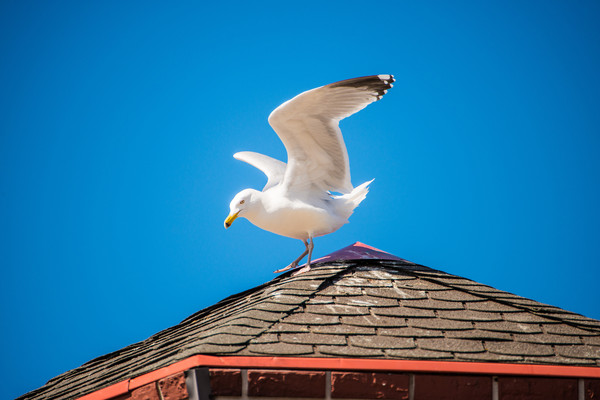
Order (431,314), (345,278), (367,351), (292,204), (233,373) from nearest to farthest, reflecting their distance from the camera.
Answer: (233,373)
(367,351)
(431,314)
(345,278)
(292,204)

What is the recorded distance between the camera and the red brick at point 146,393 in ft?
11.3

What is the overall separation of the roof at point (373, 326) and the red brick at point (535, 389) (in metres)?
0.15

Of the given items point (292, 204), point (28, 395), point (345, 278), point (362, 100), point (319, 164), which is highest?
point (362, 100)

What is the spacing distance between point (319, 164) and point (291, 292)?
2.38 metres

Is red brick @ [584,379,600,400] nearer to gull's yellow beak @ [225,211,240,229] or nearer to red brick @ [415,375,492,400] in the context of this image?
red brick @ [415,375,492,400]

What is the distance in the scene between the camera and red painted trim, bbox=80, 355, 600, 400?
3.42 m

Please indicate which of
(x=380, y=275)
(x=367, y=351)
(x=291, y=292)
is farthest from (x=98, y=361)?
(x=367, y=351)

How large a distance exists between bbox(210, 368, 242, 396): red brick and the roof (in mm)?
129

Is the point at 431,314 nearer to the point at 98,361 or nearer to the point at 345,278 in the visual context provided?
the point at 345,278

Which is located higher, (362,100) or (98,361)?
(362,100)

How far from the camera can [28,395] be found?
18.5 feet

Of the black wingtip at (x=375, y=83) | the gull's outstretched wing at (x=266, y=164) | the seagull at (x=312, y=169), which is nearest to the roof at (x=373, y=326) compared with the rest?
the seagull at (x=312, y=169)

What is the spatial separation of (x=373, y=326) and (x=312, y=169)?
288cm

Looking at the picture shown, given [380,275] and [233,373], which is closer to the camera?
[233,373]
